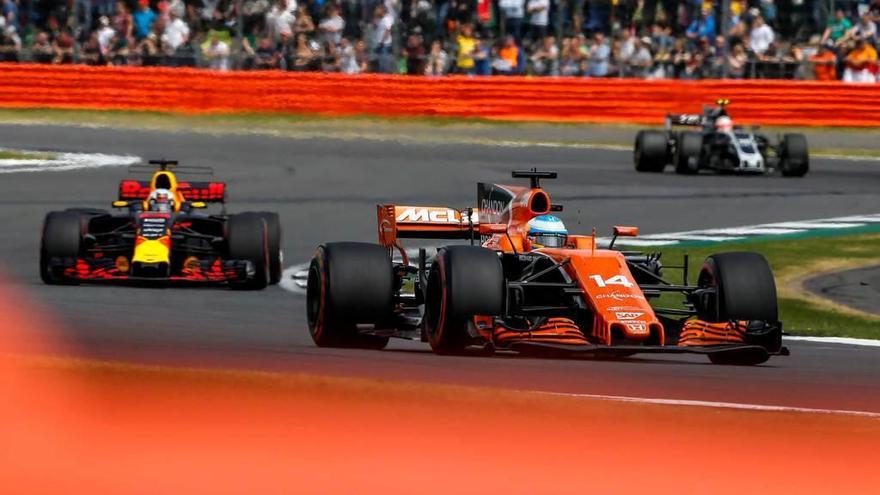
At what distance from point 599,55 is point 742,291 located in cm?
2156

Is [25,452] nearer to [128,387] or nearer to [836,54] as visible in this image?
[128,387]

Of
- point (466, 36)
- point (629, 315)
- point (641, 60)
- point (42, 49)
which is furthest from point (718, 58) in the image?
point (629, 315)

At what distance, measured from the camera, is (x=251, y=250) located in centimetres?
1525

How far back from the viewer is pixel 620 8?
1240 inches

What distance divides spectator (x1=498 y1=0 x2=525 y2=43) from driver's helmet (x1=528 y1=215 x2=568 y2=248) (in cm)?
2040

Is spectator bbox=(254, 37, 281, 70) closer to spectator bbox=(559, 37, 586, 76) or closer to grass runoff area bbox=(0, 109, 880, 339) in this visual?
grass runoff area bbox=(0, 109, 880, 339)

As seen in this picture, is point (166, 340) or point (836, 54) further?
point (836, 54)

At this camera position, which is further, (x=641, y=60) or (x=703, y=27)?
(x=641, y=60)

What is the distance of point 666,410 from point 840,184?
1835cm

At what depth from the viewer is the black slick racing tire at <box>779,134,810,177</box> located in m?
26.8

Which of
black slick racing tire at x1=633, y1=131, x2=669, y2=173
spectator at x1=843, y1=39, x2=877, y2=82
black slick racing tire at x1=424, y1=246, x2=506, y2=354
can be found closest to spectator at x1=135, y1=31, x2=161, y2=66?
black slick racing tire at x1=633, y1=131, x2=669, y2=173

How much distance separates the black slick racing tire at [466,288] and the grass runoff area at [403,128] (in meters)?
20.1

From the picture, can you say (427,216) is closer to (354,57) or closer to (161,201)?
(161,201)

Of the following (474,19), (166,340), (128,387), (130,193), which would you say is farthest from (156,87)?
(128,387)
